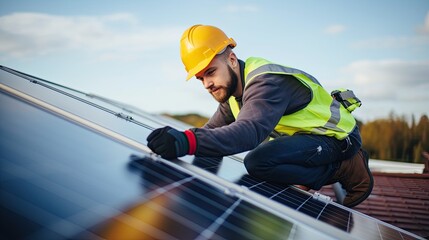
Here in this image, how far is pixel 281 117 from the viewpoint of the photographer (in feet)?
12.2

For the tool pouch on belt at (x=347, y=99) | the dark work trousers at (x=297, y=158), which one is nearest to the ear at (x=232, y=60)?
the dark work trousers at (x=297, y=158)

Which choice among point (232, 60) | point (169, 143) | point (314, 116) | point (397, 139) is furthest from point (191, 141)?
point (397, 139)

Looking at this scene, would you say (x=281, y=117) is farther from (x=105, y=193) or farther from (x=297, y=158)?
(x=105, y=193)

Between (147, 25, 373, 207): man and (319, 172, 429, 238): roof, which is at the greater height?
(147, 25, 373, 207): man

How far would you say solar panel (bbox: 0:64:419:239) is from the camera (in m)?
1.29

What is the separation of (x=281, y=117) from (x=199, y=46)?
1.14 m

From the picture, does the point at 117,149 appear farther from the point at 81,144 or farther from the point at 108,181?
the point at 108,181

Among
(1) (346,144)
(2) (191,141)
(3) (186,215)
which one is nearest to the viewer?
(3) (186,215)

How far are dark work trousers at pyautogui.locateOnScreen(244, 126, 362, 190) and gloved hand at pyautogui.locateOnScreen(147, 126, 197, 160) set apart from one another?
1271mm

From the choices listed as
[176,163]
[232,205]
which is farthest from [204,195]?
[176,163]

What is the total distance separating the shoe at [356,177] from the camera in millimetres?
4365

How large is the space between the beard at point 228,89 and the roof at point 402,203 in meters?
2.75

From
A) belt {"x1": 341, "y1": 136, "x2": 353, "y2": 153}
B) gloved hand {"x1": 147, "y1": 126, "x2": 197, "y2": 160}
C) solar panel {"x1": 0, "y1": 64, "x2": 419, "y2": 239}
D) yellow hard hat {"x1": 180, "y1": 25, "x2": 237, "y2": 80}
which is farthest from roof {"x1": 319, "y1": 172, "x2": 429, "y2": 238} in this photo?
gloved hand {"x1": 147, "y1": 126, "x2": 197, "y2": 160}

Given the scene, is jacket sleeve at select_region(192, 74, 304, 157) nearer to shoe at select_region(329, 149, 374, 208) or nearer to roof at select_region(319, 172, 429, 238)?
shoe at select_region(329, 149, 374, 208)
